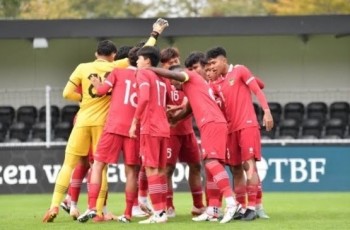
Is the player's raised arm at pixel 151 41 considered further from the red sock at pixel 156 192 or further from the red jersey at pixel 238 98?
the red sock at pixel 156 192

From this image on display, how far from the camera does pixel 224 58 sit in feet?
50.5

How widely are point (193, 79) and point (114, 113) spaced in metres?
1.10

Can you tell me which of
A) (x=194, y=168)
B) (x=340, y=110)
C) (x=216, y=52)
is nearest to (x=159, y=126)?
(x=216, y=52)

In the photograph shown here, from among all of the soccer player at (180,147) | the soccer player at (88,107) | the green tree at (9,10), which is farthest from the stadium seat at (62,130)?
the green tree at (9,10)

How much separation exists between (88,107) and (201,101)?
161 centimetres

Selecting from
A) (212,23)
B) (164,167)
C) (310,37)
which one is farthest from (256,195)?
(310,37)

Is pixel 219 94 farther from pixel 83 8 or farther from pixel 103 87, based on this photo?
pixel 83 8

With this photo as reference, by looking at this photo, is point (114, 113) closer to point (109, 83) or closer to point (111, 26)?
point (109, 83)

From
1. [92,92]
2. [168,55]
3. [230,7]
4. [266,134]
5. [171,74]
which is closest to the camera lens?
[171,74]

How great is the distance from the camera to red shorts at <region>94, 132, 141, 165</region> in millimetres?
14984

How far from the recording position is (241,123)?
15312 millimetres

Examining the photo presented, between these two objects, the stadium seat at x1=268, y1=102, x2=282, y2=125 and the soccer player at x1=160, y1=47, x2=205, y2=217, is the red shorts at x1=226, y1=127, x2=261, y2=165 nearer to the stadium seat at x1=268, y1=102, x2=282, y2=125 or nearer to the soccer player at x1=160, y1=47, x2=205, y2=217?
the soccer player at x1=160, y1=47, x2=205, y2=217

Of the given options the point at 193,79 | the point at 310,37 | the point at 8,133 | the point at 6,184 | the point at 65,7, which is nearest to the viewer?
the point at 193,79

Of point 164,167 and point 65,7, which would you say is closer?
point 164,167
